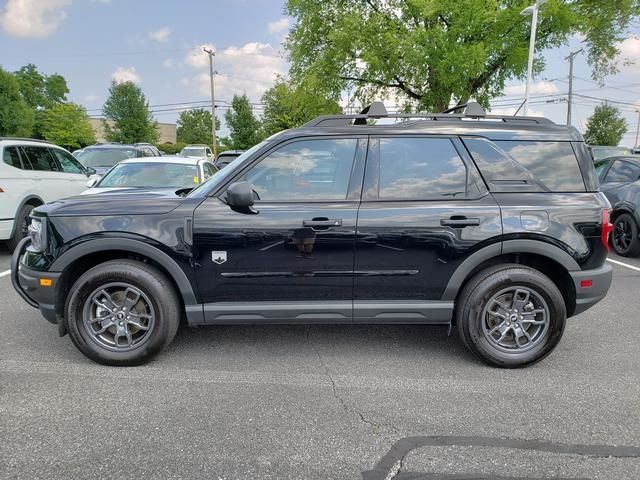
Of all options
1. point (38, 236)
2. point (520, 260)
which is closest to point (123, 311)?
point (38, 236)

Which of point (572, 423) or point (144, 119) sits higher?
point (144, 119)

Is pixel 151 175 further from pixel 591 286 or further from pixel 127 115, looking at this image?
pixel 127 115

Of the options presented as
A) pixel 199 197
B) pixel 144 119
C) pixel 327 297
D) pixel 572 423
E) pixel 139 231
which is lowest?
pixel 572 423

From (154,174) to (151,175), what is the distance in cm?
6

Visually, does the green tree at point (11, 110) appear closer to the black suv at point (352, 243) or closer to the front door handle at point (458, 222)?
the black suv at point (352, 243)

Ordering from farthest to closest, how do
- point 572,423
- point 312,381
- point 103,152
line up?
point 103,152 → point 312,381 → point 572,423

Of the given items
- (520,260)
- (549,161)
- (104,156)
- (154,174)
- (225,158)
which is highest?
(104,156)

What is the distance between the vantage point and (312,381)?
3.16 metres

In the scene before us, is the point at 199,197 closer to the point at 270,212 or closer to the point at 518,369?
the point at 270,212

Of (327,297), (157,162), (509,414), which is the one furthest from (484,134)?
(157,162)

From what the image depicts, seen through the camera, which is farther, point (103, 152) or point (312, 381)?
point (103, 152)

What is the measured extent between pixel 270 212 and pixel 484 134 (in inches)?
68.4

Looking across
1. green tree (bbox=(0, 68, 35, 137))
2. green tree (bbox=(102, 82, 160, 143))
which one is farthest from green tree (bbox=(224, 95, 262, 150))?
green tree (bbox=(0, 68, 35, 137))

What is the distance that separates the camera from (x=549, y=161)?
335cm
